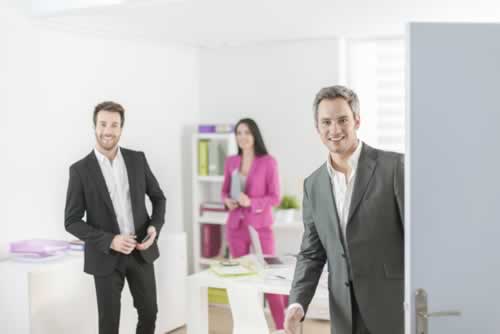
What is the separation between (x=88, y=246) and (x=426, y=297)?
84.9 inches

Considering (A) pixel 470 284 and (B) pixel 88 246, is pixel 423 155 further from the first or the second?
(B) pixel 88 246

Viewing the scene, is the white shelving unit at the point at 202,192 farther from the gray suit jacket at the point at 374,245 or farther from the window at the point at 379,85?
the gray suit jacket at the point at 374,245

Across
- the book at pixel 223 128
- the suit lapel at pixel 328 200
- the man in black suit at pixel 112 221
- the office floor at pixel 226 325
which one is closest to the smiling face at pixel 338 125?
the suit lapel at pixel 328 200

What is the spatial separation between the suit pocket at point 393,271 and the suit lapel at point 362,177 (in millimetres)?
222

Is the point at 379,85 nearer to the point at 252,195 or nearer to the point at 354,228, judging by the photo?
the point at 252,195

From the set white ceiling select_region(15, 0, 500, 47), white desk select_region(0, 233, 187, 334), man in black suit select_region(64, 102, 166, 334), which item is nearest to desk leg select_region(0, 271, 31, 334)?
white desk select_region(0, 233, 187, 334)

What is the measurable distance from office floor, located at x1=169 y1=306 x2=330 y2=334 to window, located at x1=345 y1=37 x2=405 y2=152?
164 cm

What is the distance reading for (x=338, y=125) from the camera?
238 cm

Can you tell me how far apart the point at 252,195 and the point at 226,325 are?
44.6 inches

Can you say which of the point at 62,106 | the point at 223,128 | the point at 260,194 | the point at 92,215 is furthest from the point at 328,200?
the point at 223,128

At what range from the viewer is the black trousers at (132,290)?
11.9 ft

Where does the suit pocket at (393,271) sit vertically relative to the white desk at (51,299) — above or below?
above

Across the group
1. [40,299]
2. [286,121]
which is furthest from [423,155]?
[286,121]

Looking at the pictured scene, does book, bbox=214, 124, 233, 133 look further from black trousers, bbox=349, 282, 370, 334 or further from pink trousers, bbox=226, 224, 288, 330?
black trousers, bbox=349, 282, 370, 334
